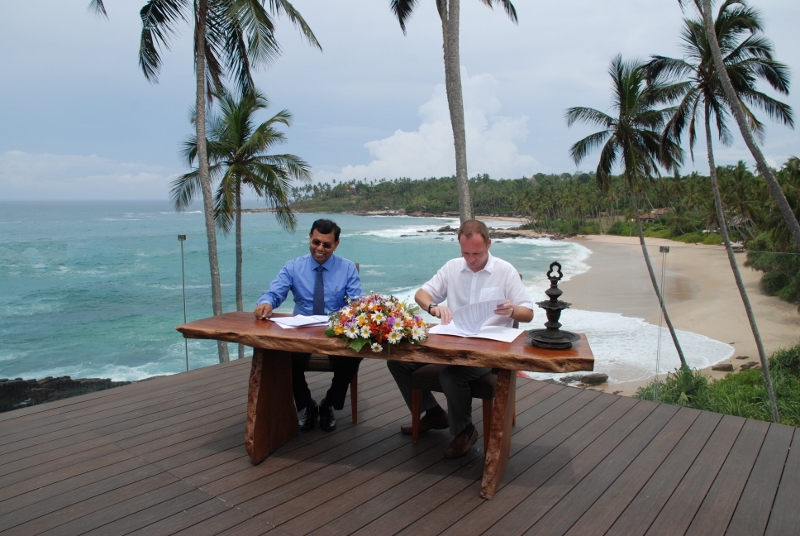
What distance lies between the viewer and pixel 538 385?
12.9ft

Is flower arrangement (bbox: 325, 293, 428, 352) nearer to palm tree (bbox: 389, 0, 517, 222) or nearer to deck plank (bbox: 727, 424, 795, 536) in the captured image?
deck plank (bbox: 727, 424, 795, 536)

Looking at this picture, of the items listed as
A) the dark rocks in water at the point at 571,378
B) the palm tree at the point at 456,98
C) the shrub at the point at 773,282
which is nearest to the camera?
the shrub at the point at 773,282

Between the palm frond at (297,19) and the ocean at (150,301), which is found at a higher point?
the palm frond at (297,19)

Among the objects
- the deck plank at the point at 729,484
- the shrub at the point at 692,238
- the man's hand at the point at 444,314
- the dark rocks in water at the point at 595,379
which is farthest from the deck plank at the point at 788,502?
the shrub at the point at 692,238

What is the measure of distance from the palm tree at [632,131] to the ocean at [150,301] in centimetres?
436

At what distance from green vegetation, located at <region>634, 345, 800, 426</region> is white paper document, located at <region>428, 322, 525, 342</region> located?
3.14 meters

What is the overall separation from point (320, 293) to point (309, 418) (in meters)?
0.75

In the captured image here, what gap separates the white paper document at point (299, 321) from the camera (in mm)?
2754

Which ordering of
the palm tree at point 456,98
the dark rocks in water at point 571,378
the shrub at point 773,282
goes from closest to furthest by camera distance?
the shrub at point 773,282, the palm tree at point 456,98, the dark rocks in water at point 571,378

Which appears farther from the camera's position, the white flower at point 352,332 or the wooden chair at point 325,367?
the wooden chair at point 325,367

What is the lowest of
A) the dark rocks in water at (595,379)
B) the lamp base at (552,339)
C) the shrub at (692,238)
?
the dark rocks in water at (595,379)

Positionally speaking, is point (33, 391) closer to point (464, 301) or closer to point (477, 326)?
point (464, 301)

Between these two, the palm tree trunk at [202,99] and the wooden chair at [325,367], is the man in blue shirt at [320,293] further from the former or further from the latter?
the palm tree trunk at [202,99]

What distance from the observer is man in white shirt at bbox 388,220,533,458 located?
265 cm
